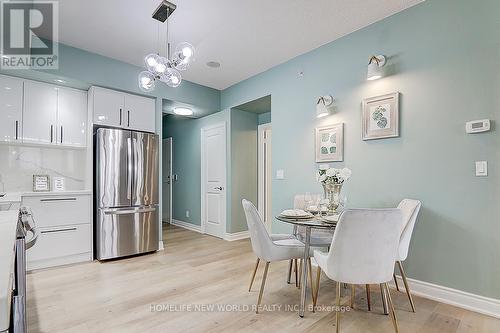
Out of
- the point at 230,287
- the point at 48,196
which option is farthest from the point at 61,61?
the point at 230,287

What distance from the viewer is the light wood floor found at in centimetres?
194

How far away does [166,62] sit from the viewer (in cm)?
249

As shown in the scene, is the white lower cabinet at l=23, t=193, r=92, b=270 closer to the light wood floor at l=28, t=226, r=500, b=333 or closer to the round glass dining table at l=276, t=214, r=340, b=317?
the light wood floor at l=28, t=226, r=500, b=333

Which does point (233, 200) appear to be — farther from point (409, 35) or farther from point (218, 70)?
point (409, 35)

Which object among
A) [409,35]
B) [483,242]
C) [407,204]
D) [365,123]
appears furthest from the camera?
[365,123]

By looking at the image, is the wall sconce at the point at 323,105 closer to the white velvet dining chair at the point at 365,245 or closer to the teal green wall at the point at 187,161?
the white velvet dining chair at the point at 365,245

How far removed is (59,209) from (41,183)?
23.2 inches

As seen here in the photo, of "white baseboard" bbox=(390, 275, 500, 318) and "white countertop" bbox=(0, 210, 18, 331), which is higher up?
"white countertop" bbox=(0, 210, 18, 331)

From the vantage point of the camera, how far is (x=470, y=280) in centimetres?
221

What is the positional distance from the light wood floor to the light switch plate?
115 cm

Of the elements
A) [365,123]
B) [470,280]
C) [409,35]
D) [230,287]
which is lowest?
[230,287]

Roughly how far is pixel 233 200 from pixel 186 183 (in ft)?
5.13

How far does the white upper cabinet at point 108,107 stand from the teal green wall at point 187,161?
176cm

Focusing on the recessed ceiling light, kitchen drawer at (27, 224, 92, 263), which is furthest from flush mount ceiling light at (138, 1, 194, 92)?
kitchen drawer at (27, 224, 92, 263)
